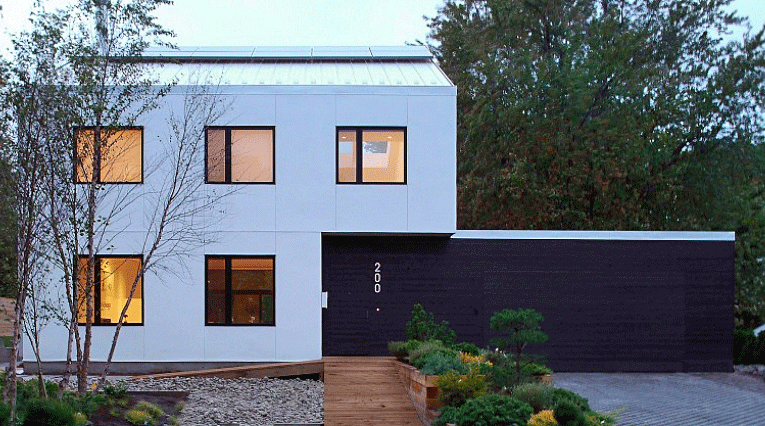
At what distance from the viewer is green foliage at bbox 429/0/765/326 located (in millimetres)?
19203

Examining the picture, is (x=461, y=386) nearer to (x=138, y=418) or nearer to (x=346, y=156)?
(x=138, y=418)

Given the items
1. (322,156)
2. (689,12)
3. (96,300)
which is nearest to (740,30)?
(689,12)

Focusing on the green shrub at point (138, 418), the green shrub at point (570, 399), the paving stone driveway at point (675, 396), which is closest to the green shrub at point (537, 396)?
the green shrub at point (570, 399)

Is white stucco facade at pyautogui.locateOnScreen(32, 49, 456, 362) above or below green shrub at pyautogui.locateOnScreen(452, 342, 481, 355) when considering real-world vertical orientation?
above

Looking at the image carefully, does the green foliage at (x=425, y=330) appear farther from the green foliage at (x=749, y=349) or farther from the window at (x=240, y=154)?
the green foliage at (x=749, y=349)

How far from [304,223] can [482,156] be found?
1020cm

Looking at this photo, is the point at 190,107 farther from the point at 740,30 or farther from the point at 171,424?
the point at 740,30

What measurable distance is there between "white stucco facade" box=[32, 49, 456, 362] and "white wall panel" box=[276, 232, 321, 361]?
2 cm

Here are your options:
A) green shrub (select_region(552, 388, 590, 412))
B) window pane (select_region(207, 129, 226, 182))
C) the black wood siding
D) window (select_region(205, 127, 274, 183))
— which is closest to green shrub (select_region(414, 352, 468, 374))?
green shrub (select_region(552, 388, 590, 412))

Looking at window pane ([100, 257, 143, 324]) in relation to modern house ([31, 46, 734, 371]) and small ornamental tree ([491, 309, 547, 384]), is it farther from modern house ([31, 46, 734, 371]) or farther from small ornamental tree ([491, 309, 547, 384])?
small ornamental tree ([491, 309, 547, 384])

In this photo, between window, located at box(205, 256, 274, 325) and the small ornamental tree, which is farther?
window, located at box(205, 256, 274, 325)

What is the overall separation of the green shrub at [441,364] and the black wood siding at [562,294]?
375 cm

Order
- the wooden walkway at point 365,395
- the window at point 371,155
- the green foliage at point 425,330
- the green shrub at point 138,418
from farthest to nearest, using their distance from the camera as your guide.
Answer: the window at point 371,155 → the green foliage at point 425,330 → the wooden walkway at point 365,395 → the green shrub at point 138,418

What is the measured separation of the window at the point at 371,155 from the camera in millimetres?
12719
